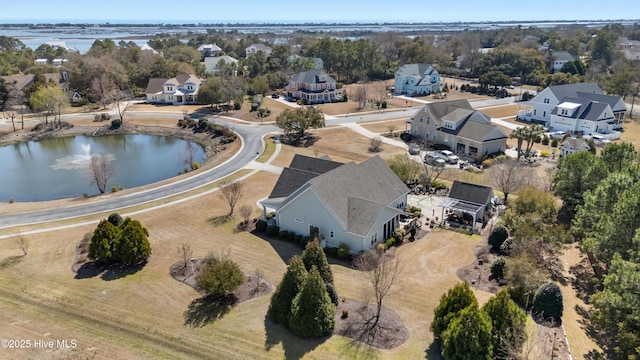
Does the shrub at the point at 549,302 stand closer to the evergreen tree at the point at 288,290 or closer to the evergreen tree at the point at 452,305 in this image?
the evergreen tree at the point at 452,305

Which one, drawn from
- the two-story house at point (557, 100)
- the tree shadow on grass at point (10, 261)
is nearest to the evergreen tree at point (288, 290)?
the tree shadow on grass at point (10, 261)

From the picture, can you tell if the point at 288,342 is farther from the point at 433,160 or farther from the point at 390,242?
the point at 433,160

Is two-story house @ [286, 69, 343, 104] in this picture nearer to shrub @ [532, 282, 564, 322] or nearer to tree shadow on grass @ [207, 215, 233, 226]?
tree shadow on grass @ [207, 215, 233, 226]

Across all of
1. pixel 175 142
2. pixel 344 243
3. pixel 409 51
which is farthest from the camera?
pixel 409 51

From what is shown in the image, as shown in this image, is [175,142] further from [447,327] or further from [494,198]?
[447,327]

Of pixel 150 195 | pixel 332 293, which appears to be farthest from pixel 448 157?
pixel 150 195

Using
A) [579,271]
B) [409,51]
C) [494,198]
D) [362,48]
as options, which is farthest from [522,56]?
[579,271]

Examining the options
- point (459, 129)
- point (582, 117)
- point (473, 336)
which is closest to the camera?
point (473, 336)
